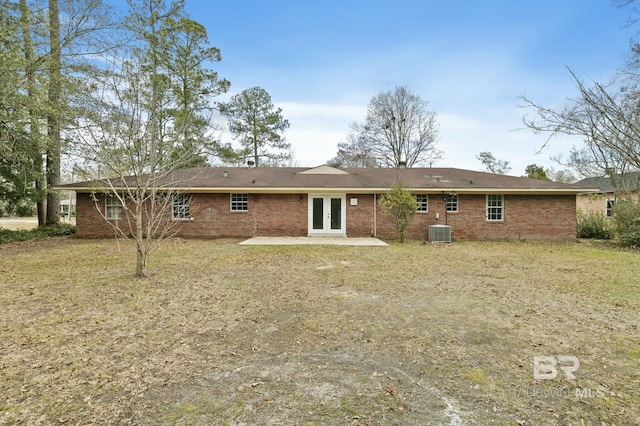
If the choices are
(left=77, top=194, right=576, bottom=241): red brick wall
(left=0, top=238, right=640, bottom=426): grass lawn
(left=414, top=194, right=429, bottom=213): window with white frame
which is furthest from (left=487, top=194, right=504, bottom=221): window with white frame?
(left=0, top=238, right=640, bottom=426): grass lawn

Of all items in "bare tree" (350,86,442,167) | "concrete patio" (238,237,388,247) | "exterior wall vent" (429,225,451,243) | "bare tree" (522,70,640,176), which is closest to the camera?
"bare tree" (522,70,640,176)

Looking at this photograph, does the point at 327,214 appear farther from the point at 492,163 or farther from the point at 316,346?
the point at 492,163

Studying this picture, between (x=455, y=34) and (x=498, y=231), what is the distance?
8.55 meters

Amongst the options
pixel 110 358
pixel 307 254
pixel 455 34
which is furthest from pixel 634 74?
pixel 110 358

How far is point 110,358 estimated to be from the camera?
3361mm

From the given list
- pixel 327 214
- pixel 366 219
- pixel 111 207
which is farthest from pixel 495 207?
pixel 111 207

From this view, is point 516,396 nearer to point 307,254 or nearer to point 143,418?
point 143,418

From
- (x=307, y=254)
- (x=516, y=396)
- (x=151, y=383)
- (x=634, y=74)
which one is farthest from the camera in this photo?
(x=307, y=254)

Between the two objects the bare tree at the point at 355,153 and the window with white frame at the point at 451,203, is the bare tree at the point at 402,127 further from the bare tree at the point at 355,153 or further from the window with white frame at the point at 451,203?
the window with white frame at the point at 451,203

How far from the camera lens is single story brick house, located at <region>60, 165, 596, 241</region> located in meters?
14.5

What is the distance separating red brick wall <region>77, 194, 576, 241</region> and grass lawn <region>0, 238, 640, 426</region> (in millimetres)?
7067

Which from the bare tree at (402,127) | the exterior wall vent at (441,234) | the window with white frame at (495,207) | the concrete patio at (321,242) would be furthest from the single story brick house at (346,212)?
the bare tree at (402,127)

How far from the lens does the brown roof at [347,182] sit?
14.1 meters

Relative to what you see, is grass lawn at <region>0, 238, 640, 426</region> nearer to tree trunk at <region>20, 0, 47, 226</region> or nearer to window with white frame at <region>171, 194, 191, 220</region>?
tree trunk at <region>20, 0, 47, 226</region>
